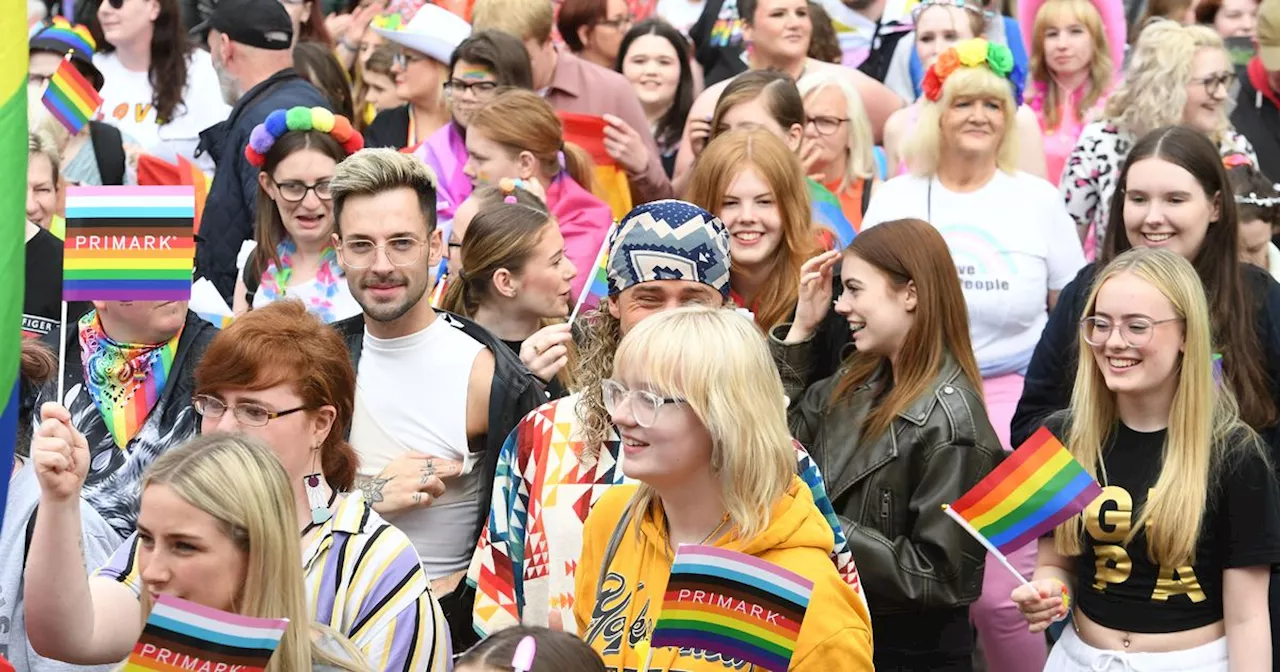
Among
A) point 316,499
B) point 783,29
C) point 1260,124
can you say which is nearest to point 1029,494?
point 316,499

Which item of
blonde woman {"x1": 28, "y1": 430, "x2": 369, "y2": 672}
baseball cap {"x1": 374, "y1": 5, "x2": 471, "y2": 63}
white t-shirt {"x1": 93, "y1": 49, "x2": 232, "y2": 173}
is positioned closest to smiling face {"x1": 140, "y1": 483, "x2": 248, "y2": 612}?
blonde woman {"x1": 28, "y1": 430, "x2": 369, "y2": 672}

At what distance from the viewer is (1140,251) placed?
5031 mm

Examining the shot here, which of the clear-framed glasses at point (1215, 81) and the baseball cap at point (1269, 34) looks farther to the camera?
the baseball cap at point (1269, 34)

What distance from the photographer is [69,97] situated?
6840mm

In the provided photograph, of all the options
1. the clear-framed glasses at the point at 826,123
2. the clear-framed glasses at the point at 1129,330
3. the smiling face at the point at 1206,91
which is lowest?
the clear-framed glasses at the point at 1129,330

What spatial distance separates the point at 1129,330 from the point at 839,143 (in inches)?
123

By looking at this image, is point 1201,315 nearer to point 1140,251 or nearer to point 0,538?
point 1140,251

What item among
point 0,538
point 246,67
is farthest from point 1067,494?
point 246,67

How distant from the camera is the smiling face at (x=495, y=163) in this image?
7.06 metres

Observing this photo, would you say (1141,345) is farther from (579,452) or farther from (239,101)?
(239,101)

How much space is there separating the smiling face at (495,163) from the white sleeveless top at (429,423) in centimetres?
188

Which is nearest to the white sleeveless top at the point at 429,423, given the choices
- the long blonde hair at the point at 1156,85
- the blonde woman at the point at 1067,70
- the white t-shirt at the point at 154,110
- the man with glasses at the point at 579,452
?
the man with glasses at the point at 579,452

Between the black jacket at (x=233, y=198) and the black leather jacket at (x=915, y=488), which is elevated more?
the black jacket at (x=233, y=198)

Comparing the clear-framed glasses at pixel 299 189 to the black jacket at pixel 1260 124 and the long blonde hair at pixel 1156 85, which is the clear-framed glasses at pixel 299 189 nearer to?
the long blonde hair at pixel 1156 85
